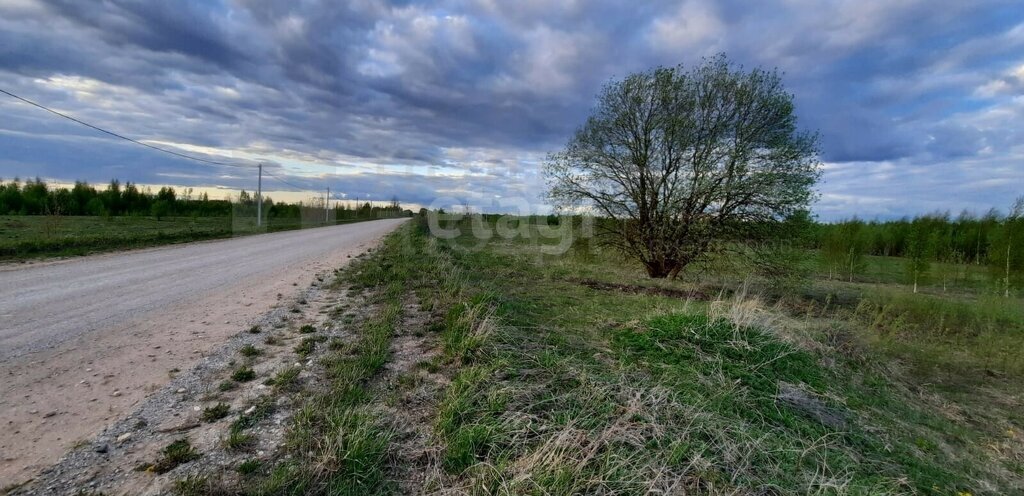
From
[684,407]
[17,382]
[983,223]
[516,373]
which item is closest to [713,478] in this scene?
[684,407]

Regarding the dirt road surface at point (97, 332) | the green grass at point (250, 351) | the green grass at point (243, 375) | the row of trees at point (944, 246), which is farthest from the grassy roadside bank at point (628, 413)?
the row of trees at point (944, 246)

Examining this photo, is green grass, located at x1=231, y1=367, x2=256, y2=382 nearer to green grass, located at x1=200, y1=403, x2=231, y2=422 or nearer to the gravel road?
green grass, located at x1=200, y1=403, x2=231, y2=422

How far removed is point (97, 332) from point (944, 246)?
101 feet

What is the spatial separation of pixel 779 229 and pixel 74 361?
15.4 meters

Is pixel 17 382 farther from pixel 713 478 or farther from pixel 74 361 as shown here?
pixel 713 478

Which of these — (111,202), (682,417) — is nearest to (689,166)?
(682,417)

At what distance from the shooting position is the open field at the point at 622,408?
2748mm

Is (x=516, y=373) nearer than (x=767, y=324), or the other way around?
(x=516, y=373)

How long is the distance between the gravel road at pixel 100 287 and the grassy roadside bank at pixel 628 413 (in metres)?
3.65

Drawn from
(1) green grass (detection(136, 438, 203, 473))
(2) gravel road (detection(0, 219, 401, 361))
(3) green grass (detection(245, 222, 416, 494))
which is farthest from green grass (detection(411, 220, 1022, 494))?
(2) gravel road (detection(0, 219, 401, 361))

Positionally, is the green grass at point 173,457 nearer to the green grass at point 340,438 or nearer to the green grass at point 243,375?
the green grass at point 340,438

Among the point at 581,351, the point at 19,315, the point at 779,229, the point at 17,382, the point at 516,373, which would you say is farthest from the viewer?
the point at 779,229

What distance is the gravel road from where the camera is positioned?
551 centimetres

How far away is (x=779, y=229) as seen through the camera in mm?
12953
